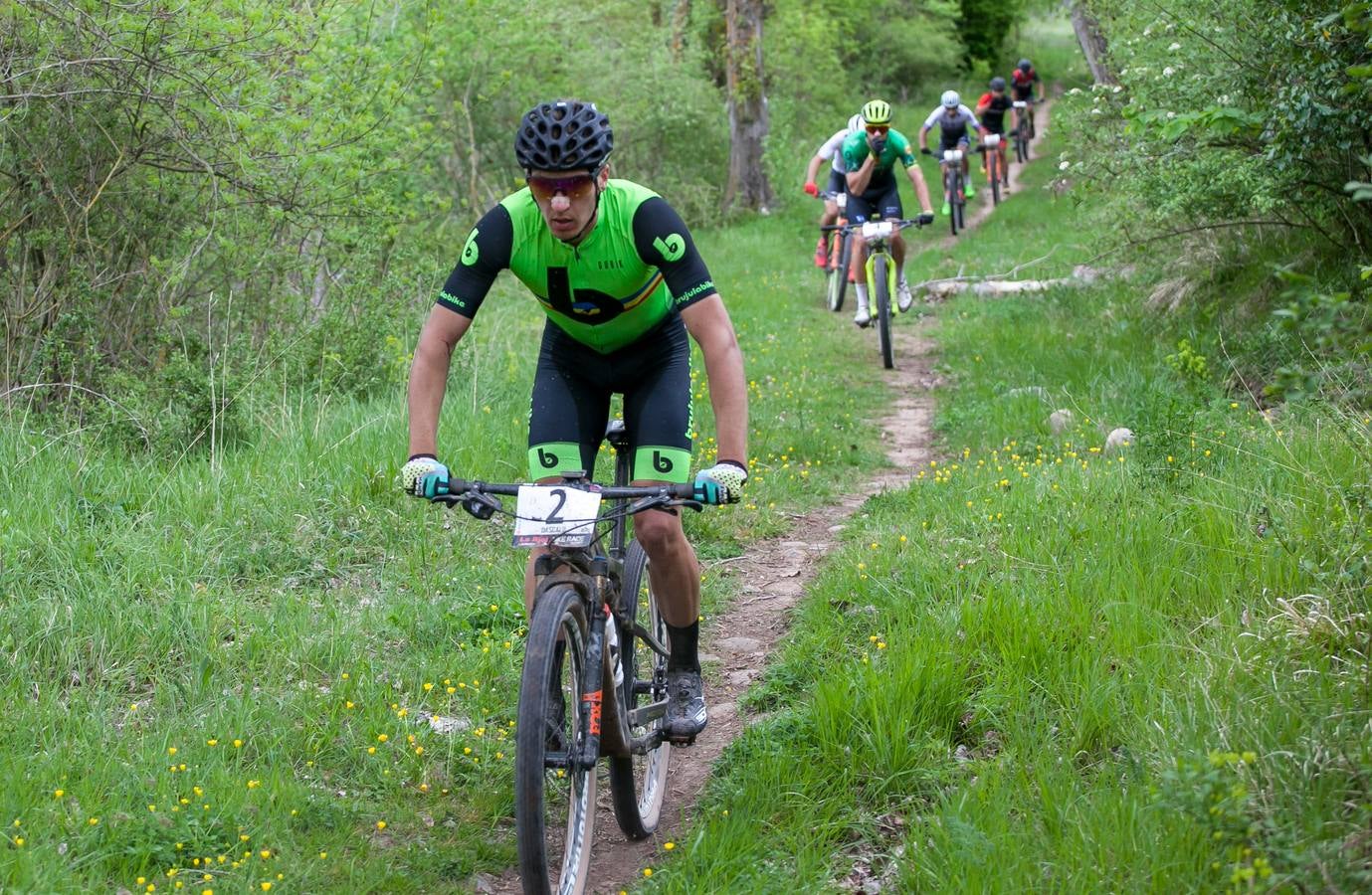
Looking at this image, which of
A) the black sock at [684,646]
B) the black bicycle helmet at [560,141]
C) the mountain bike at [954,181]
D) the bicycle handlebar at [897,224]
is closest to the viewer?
the black bicycle helmet at [560,141]

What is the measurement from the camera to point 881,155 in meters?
12.7

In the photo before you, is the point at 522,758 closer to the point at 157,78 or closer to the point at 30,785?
the point at 30,785

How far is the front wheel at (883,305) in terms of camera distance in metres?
12.1

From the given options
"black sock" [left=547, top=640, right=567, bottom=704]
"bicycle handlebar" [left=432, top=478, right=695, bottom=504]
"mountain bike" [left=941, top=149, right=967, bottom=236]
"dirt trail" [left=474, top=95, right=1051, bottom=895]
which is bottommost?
"dirt trail" [left=474, top=95, right=1051, bottom=895]

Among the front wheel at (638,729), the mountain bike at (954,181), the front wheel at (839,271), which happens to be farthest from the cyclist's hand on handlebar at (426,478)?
the mountain bike at (954,181)

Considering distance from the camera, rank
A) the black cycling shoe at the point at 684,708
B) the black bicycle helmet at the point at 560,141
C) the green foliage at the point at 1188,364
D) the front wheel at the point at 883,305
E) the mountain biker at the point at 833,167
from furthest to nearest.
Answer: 1. the mountain biker at the point at 833,167
2. the front wheel at the point at 883,305
3. the green foliage at the point at 1188,364
4. the black cycling shoe at the point at 684,708
5. the black bicycle helmet at the point at 560,141

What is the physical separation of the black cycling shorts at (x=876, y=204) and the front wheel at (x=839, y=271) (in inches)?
61.3

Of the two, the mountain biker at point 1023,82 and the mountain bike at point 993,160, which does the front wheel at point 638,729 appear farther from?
the mountain biker at point 1023,82

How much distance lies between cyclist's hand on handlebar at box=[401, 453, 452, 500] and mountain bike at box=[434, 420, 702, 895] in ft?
0.12

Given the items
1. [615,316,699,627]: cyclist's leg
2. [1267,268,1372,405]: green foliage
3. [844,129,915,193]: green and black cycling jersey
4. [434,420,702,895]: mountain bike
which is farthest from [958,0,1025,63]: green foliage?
[434,420,702,895]: mountain bike

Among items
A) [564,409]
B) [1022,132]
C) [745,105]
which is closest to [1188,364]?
[564,409]

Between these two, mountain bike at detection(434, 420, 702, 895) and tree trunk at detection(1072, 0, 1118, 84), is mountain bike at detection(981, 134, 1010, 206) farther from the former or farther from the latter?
mountain bike at detection(434, 420, 702, 895)

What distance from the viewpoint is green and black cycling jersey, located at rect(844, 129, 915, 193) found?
12641 mm

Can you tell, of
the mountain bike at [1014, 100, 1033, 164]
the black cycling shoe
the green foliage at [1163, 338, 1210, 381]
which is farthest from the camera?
the mountain bike at [1014, 100, 1033, 164]
